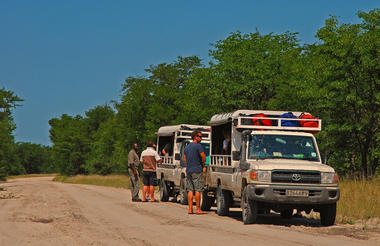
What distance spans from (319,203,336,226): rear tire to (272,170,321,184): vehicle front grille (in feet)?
2.33

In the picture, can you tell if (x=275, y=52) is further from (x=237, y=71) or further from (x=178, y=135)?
(x=178, y=135)

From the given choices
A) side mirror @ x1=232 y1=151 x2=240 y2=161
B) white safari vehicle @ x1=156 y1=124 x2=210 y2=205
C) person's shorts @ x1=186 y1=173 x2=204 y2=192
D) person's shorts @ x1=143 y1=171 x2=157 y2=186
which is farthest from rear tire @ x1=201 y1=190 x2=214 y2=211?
person's shorts @ x1=143 y1=171 x2=157 y2=186

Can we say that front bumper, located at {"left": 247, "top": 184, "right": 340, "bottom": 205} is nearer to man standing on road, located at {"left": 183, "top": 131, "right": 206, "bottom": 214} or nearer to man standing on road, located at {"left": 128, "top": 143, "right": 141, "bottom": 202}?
man standing on road, located at {"left": 183, "top": 131, "right": 206, "bottom": 214}

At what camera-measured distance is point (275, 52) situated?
4656cm

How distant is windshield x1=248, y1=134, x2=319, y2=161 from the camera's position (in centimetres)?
1357

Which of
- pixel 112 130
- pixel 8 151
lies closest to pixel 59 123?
pixel 112 130

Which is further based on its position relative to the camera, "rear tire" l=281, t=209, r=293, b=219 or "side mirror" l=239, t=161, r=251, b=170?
"rear tire" l=281, t=209, r=293, b=219

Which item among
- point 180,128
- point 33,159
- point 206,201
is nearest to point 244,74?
point 180,128

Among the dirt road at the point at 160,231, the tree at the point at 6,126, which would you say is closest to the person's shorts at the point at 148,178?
the dirt road at the point at 160,231

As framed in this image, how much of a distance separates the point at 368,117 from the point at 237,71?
16.1 m

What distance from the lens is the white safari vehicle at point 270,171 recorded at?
493 inches

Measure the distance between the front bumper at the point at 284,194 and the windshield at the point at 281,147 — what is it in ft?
3.86

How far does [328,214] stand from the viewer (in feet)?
42.4

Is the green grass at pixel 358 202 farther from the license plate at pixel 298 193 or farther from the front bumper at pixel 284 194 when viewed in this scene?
the license plate at pixel 298 193
